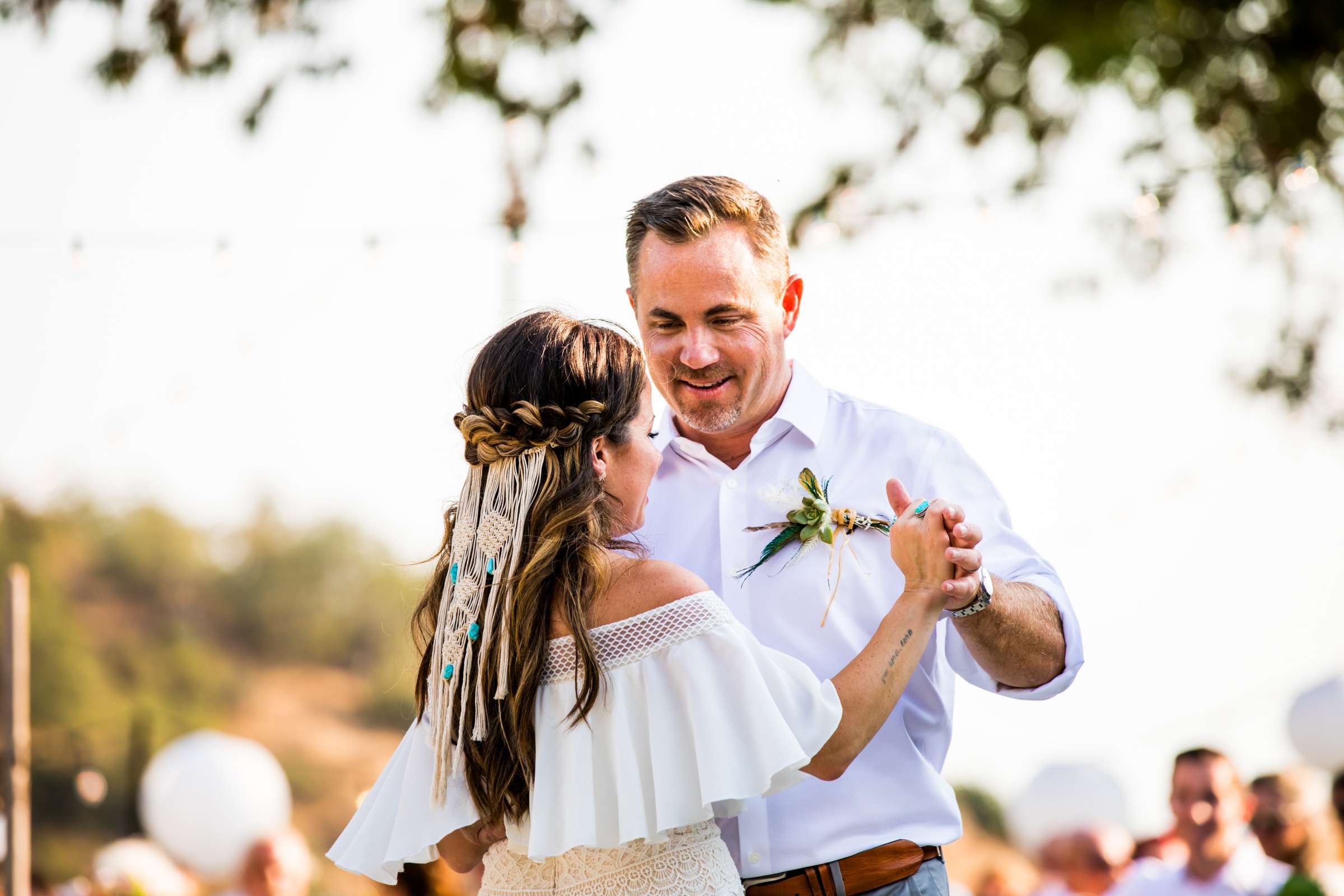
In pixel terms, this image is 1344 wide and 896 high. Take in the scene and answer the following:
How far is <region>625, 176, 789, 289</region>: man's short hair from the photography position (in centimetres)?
323

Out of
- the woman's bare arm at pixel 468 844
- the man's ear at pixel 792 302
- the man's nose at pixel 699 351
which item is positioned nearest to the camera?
the woman's bare arm at pixel 468 844

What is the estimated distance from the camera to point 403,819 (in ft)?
8.84

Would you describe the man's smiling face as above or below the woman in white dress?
above

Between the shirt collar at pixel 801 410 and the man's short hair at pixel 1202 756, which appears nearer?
the shirt collar at pixel 801 410

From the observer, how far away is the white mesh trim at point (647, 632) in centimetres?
249

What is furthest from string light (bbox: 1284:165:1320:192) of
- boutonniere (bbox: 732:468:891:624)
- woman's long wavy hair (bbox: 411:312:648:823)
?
woman's long wavy hair (bbox: 411:312:648:823)

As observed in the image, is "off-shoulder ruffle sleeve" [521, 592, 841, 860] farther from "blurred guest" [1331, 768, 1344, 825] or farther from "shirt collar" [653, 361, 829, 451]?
"blurred guest" [1331, 768, 1344, 825]

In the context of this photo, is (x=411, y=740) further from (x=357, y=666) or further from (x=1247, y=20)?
(x=357, y=666)

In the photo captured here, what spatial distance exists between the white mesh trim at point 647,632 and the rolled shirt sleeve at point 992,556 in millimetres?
751

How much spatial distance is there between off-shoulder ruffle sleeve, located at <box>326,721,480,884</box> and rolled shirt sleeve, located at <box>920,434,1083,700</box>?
3.58 ft

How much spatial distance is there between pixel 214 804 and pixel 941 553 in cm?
641

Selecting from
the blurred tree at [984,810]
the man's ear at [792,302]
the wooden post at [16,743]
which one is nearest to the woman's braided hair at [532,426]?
the man's ear at [792,302]

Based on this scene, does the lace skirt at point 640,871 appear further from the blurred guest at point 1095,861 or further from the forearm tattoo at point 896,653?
the blurred guest at point 1095,861

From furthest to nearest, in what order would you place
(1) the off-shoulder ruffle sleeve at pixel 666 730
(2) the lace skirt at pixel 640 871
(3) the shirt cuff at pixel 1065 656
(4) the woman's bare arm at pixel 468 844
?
(3) the shirt cuff at pixel 1065 656
(4) the woman's bare arm at pixel 468 844
(2) the lace skirt at pixel 640 871
(1) the off-shoulder ruffle sleeve at pixel 666 730
